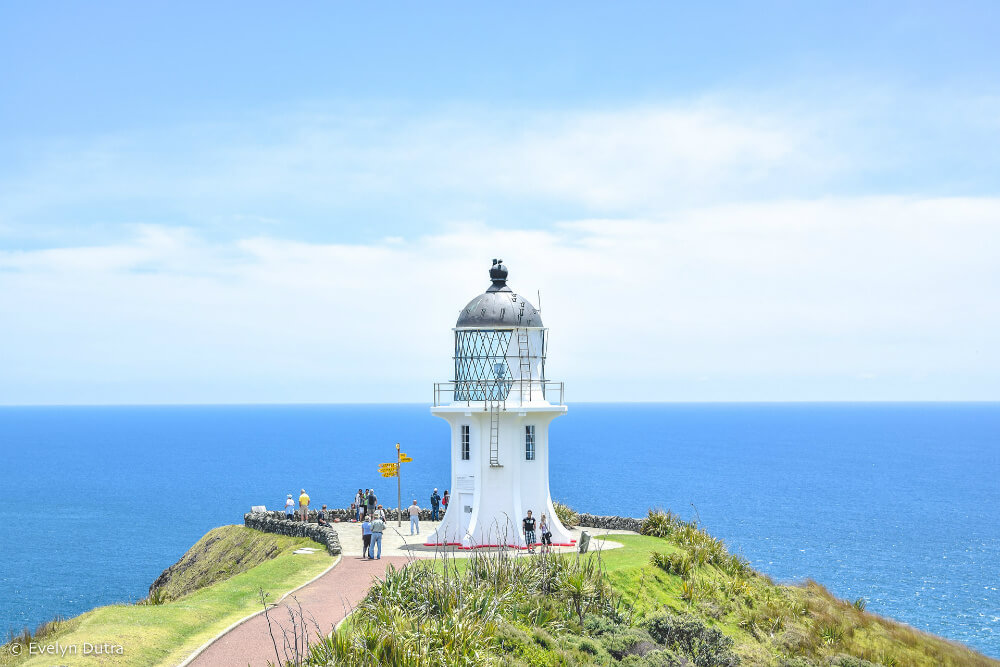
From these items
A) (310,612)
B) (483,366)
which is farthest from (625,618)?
(483,366)

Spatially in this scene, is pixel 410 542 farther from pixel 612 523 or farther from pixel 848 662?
pixel 848 662

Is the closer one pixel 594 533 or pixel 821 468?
pixel 594 533

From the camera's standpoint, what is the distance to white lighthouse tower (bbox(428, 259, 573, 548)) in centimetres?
3038

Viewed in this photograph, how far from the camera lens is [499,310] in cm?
3111

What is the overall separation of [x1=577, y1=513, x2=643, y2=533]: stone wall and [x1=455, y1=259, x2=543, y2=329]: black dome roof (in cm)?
835

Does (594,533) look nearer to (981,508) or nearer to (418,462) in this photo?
(981,508)

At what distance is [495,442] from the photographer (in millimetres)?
30516

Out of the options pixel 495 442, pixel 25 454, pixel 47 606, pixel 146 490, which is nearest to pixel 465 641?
pixel 495 442

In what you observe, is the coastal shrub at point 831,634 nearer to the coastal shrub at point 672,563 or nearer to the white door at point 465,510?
the coastal shrub at point 672,563

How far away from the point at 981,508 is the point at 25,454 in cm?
15358

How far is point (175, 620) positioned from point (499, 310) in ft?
49.3

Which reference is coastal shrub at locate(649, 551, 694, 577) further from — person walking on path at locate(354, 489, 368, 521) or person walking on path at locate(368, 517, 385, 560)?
person walking on path at locate(354, 489, 368, 521)

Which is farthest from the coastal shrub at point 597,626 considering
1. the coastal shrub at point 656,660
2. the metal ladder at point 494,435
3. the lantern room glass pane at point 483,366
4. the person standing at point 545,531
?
the lantern room glass pane at point 483,366

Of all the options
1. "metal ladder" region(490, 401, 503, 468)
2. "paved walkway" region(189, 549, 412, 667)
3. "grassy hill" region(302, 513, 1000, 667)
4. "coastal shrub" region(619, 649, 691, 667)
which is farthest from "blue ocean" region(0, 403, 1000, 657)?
"paved walkway" region(189, 549, 412, 667)
